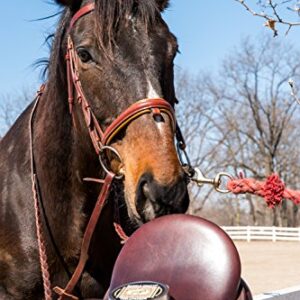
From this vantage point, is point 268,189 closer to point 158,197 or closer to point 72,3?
point 158,197

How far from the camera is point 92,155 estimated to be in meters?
2.92

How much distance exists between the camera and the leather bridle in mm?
2451

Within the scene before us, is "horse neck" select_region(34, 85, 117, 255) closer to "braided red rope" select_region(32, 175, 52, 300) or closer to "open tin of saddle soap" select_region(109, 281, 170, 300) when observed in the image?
"braided red rope" select_region(32, 175, 52, 300)

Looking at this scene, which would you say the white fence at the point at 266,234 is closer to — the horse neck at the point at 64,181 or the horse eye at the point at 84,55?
the horse neck at the point at 64,181

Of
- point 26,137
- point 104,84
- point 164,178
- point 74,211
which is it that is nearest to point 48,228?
point 74,211

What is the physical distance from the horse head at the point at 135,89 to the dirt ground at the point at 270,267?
8.51 meters

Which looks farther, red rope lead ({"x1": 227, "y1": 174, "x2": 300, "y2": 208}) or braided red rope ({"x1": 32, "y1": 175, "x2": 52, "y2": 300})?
red rope lead ({"x1": 227, "y1": 174, "x2": 300, "y2": 208})

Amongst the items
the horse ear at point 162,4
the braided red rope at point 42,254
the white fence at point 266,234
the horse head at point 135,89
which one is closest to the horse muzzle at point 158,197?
the horse head at point 135,89

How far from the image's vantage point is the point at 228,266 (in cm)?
180

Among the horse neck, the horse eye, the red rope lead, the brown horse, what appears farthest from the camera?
the red rope lead

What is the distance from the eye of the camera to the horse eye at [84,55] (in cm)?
275

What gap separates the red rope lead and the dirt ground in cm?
760

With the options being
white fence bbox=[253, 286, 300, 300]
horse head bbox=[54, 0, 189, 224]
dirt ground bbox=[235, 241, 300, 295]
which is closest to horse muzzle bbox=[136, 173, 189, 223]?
horse head bbox=[54, 0, 189, 224]

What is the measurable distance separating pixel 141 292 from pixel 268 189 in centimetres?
172
